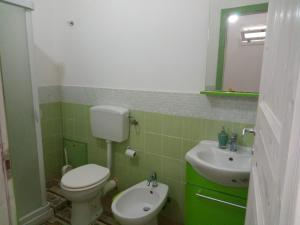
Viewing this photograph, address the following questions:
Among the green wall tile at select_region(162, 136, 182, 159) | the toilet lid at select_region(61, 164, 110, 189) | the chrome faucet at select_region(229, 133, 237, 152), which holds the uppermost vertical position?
the chrome faucet at select_region(229, 133, 237, 152)

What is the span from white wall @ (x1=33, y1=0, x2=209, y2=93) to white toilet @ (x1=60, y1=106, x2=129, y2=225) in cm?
31

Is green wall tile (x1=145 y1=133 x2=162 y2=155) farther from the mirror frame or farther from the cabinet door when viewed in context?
the mirror frame

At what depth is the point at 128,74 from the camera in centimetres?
192

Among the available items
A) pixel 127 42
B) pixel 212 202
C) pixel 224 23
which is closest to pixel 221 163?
pixel 212 202

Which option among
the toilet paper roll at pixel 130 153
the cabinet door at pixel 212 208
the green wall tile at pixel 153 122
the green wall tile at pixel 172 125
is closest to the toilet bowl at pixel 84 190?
the toilet paper roll at pixel 130 153

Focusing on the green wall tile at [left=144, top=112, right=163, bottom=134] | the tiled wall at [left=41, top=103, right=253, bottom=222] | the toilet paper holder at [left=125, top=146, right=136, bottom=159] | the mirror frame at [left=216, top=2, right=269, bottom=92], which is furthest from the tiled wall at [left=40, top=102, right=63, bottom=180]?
the mirror frame at [left=216, top=2, right=269, bottom=92]

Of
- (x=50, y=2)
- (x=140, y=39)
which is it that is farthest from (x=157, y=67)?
(x=50, y=2)

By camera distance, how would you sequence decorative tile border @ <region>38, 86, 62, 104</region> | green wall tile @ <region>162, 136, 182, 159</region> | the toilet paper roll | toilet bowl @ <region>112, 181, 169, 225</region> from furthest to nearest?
decorative tile border @ <region>38, 86, 62, 104</region>, the toilet paper roll, green wall tile @ <region>162, 136, 182, 159</region>, toilet bowl @ <region>112, 181, 169, 225</region>

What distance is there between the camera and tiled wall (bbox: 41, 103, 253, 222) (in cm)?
167

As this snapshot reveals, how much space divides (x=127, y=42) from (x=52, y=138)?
1.47 m

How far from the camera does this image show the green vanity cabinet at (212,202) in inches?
49.3

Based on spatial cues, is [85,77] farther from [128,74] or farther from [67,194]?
[67,194]

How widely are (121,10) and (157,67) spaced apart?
641mm

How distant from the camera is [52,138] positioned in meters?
2.43
